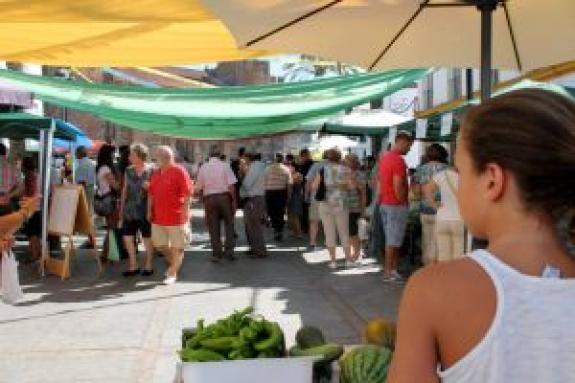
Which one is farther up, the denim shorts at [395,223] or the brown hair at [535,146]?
the brown hair at [535,146]

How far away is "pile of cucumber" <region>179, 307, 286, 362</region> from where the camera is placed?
9.16 feet

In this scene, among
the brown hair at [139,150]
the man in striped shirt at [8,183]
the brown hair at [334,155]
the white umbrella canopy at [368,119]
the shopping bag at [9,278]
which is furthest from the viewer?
the white umbrella canopy at [368,119]

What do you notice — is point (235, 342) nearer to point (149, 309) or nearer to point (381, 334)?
point (381, 334)

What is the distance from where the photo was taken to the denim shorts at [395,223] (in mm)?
10469

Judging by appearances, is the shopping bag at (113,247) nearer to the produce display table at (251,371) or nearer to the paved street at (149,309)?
the paved street at (149,309)

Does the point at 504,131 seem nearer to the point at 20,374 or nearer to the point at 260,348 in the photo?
the point at 260,348

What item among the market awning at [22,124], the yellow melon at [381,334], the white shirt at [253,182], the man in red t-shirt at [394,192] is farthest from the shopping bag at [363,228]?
the yellow melon at [381,334]

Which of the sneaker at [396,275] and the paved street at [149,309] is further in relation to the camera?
the sneaker at [396,275]

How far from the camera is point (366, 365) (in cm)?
269

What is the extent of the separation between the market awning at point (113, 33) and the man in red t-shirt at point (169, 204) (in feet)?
12.8

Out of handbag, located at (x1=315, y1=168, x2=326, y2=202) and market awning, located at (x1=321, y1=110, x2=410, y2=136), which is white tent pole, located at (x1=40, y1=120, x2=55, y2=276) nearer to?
handbag, located at (x1=315, y1=168, x2=326, y2=202)

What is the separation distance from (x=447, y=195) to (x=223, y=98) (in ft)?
12.8


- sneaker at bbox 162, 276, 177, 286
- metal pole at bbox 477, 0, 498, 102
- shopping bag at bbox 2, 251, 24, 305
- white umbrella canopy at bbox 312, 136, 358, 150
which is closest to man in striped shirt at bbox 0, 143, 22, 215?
sneaker at bbox 162, 276, 177, 286

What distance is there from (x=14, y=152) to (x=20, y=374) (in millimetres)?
13933
